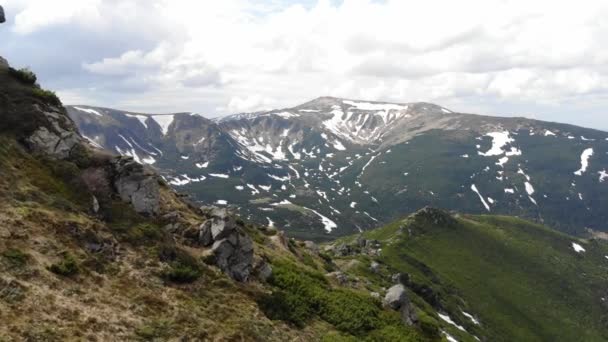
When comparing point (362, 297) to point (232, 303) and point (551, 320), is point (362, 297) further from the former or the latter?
point (551, 320)

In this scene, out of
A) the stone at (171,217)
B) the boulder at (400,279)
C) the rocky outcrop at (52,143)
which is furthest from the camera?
the boulder at (400,279)

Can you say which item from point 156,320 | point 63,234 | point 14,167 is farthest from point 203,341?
point 14,167

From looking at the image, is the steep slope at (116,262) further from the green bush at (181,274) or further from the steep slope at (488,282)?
the steep slope at (488,282)

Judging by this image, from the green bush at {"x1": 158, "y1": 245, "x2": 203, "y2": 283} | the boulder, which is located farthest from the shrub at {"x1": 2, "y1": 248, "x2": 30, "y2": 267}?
the boulder

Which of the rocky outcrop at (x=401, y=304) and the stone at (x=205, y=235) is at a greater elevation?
the stone at (x=205, y=235)

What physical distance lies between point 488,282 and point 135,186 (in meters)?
156

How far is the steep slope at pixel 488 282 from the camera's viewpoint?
124000mm

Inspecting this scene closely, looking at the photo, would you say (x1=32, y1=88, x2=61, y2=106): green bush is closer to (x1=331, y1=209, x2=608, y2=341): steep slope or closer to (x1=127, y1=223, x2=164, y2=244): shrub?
(x1=127, y1=223, x2=164, y2=244): shrub

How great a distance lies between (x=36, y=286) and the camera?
2278cm

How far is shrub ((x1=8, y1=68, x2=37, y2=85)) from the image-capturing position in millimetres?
38625

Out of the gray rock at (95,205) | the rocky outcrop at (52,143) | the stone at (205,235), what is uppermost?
the rocky outcrop at (52,143)

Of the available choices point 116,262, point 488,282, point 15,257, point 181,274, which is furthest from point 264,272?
point 488,282

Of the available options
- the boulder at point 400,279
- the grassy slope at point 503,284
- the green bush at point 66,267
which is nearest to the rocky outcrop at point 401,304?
the green bush at point 66,267

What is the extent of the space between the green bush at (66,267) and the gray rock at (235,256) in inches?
424
